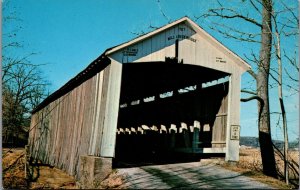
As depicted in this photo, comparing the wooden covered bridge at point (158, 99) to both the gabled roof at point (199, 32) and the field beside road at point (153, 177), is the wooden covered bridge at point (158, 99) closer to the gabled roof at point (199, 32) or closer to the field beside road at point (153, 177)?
the gabled roof at point (199, 32)

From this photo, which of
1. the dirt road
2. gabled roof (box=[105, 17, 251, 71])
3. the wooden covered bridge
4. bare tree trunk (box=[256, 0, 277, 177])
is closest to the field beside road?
the dirt road

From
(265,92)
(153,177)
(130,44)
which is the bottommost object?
(153,177)

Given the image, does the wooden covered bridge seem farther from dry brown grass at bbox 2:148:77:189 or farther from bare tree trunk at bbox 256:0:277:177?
bare tree trunk at bbox 256:0:277:177

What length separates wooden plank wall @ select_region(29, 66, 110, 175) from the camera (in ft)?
34.5

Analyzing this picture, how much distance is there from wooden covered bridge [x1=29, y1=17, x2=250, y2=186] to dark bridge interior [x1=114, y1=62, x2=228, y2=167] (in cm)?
3

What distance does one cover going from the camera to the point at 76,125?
43.6ft

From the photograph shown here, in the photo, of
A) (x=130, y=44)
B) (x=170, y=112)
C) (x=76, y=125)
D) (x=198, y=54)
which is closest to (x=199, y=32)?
(x=198, y=54)

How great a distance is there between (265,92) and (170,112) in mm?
3926

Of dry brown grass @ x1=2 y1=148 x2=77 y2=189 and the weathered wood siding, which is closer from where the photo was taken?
the weathered wood siding

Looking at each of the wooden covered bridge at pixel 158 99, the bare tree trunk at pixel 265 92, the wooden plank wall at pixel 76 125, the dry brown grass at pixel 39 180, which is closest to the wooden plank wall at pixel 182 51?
the wooden covered bridge at pixel 158 99

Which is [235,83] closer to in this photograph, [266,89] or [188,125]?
[188,125]

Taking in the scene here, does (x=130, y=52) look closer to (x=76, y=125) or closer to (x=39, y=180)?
(x=76, y=125)

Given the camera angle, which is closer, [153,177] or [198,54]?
[153,177]

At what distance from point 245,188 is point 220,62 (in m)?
4.70
